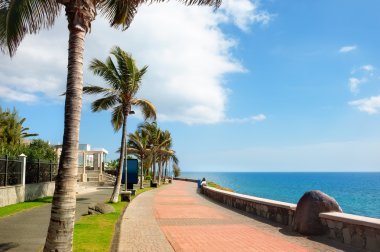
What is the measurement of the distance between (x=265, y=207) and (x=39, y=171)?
15.6 m

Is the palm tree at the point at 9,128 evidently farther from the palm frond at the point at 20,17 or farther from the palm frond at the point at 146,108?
the palm frond at the point at 20,17

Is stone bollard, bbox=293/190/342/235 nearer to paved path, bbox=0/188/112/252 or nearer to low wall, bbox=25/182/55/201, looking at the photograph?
paved path, bbox=0/188/112/252

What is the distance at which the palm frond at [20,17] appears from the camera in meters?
7.72

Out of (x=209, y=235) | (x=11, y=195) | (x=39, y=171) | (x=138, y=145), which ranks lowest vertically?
(x=209, y=235)

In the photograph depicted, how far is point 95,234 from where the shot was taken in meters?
9.98

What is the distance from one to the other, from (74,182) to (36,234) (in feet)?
17.7

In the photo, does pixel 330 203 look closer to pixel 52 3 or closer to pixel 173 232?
pixel 173 232

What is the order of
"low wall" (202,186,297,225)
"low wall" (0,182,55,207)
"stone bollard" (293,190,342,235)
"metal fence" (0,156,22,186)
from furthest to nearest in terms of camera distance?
"metal fence" (0,156,22,186), "low wall" (0,182,55,207), "low wall" (202,186,297,225), "stone bollard" (293,190,342,235)

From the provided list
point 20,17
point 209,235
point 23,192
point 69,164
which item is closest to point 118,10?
point 20,17

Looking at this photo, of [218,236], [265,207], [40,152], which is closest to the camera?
[218,236]

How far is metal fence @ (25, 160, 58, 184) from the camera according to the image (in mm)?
21922

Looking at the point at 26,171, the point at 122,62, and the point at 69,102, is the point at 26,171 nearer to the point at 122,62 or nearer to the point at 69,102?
the point at 122,62

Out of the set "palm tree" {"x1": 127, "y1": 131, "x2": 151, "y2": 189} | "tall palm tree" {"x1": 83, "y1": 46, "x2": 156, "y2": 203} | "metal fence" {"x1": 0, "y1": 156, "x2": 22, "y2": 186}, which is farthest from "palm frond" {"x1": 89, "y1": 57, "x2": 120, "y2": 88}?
"palm tree" {"x1": 127, "y1": 131, "x2": 151, "y2": 189}

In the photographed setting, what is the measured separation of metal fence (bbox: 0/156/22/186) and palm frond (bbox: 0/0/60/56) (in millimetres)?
11458
